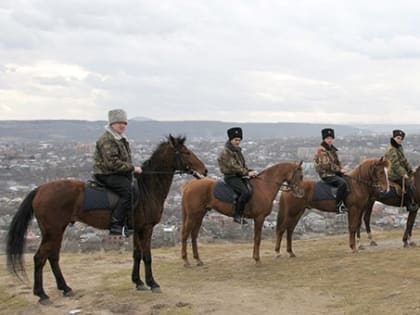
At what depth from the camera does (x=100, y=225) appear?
934cm

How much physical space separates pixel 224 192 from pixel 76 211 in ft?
11.8

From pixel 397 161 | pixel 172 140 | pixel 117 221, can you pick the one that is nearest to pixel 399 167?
pixel 397 161

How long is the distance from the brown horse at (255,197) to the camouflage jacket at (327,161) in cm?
78

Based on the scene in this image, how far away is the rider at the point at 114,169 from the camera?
8984 millimetres

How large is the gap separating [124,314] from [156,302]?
617 millimetres

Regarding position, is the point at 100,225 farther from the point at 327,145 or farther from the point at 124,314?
the point at 327,145

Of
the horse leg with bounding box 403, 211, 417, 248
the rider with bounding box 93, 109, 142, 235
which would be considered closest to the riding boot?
the rider with bounding box 93, 109, 142, 235

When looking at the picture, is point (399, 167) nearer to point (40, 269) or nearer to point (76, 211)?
point (76, 211)

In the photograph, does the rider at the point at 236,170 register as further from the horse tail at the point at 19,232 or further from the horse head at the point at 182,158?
the horse tail at the point at 19,232

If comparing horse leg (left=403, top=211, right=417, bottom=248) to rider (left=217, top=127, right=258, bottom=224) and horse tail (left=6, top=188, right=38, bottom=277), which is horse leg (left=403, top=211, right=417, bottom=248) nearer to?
rider (left=217, top=127, right=258, bottom=224)

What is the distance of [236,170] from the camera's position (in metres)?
11.3

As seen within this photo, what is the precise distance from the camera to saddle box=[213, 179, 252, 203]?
451 inches

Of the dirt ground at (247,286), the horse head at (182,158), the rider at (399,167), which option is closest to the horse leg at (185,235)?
the dirt ground at (247,286)

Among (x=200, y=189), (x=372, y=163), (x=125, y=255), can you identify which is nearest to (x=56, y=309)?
(x=200, y=189)
